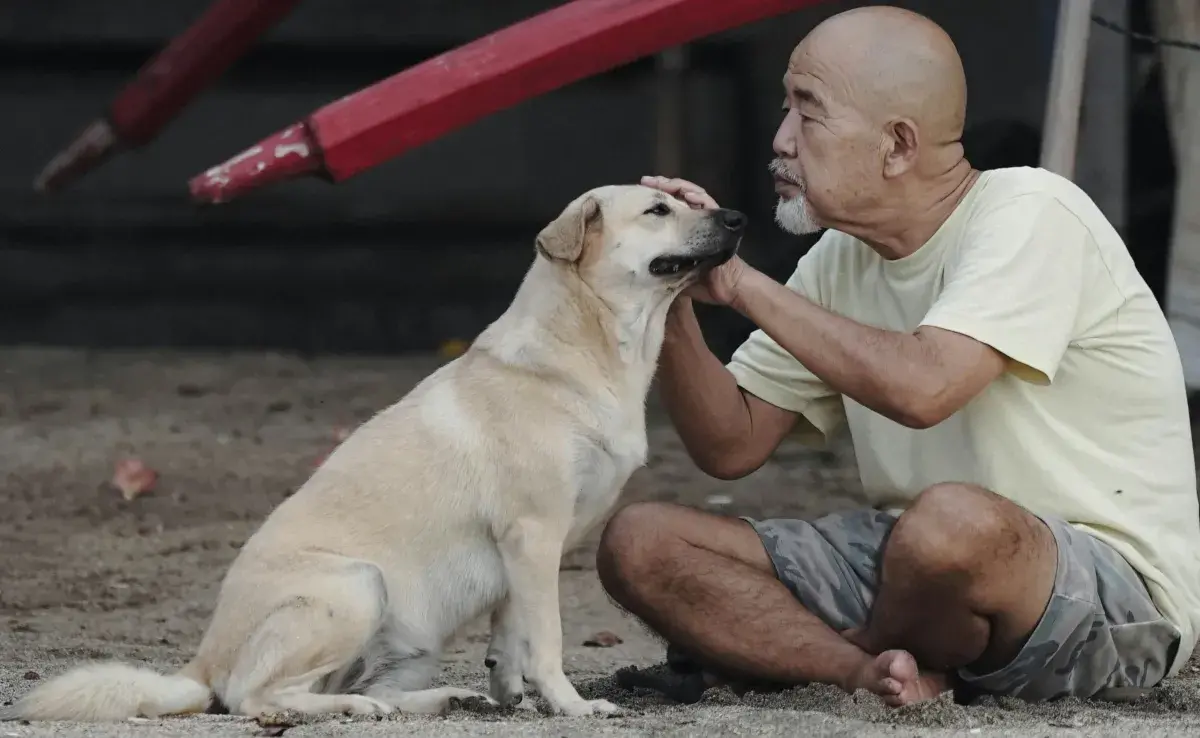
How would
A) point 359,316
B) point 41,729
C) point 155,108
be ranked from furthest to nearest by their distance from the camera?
1. point 359,316
2. point 155,108
3. point 41,729

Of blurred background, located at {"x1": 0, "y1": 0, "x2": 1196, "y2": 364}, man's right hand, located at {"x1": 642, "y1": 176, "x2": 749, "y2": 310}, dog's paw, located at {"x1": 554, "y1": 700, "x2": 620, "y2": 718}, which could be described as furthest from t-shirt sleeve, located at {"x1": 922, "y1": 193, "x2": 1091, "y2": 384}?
blurred background, located at {"x1": 0, "y1": 0, "x2": 1196, "y2": 364}

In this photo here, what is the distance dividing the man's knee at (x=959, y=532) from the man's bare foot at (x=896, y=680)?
177 millimetres

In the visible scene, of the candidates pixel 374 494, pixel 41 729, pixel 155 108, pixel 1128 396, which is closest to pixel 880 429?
pixel 1128 396

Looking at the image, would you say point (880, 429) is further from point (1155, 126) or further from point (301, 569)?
point (1155, 126)

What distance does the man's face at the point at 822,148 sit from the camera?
3.49m

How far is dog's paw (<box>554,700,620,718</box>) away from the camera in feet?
10.8

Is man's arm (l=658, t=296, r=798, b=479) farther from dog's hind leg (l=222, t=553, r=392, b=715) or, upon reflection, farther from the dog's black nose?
dog's hind leg (l=222, t=553, r=392, b=715)

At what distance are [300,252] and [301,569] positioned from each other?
15.4ft

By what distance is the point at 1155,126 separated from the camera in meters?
7.41

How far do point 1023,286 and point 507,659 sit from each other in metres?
1.28

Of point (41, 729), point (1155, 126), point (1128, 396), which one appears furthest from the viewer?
point (1155, 126)

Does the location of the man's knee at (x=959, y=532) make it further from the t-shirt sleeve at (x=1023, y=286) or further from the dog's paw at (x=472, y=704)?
the dog's paw at (x=472, y=704)

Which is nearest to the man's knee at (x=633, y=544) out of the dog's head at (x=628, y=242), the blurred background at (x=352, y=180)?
the dog's head at (x=628, y=242)

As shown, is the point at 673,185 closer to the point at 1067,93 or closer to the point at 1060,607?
the point at 1060,607
